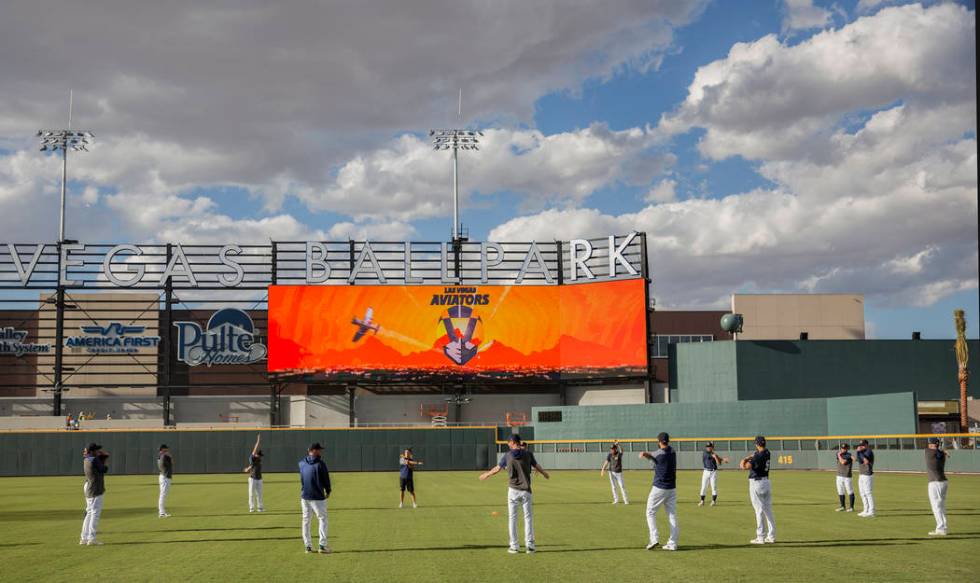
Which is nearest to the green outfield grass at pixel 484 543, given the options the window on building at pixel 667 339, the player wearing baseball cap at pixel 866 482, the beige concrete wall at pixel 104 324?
the player wearing baseball cap at pixel 866 482

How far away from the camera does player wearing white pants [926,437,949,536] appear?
19.6m

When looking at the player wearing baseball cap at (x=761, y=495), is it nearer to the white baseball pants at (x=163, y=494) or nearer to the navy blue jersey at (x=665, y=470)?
the navy blue jersey at (x=665, y=470)

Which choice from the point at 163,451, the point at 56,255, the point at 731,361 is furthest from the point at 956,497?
the point at 56,255

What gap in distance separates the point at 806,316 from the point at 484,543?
68447 millimetres

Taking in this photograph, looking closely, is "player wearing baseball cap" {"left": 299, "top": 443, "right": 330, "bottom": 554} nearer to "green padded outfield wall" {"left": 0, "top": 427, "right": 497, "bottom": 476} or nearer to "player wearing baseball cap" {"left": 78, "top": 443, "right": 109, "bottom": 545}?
"player wearing baseball cap" {"left": 78, "top": 443, "right": 109, "bottom": 545}

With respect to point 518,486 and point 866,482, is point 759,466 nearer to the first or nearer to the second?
point 518,486

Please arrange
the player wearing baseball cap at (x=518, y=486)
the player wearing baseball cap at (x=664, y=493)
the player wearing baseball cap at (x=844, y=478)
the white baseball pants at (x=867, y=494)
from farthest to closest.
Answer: the player wearing baseball cap at (x=844, y=478) < the white baseball pants at (x=867, y=494) < the player wearing baseball cap at (x=664, y=493) < the player wearing baseball cap at (x=518, y=486)

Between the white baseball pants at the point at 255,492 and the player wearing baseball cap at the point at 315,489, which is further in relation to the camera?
the white baseball pants at the point at 255,492

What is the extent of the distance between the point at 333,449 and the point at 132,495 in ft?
79.0

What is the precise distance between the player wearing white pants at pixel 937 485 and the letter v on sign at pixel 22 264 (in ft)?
216

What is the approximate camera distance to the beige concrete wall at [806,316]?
269ft

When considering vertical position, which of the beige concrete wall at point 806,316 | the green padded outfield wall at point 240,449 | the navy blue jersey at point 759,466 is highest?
the beige concrete wall at point 806,316

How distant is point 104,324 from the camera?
7238cm

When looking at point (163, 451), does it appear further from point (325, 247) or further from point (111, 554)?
point (325, 247)
